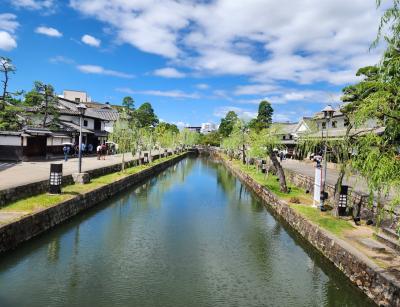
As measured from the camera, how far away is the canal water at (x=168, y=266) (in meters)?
10.4

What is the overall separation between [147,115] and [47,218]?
314 ft

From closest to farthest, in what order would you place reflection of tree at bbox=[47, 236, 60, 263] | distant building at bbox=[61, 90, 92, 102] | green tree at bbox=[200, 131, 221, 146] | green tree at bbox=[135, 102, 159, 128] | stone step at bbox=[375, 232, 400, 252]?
stone step at bbox=[375, 232, 400, 252]
reflection of tree at bbox=[47, 236, 60, 263]
distant building at bbox=[61, 90, 92, 102]
green tree at bbox=[135, 102, 159, 128]
green tree at bbox=[200, 131, 221, 146]

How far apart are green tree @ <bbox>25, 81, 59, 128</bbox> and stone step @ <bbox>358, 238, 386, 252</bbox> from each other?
122ft

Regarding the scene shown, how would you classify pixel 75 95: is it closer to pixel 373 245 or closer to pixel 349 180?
pixel 349 180

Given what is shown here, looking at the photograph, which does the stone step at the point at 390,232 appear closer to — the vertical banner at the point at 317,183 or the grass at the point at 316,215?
the grass at the point at 316,215

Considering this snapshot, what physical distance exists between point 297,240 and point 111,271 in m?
9.07

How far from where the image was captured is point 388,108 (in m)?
8.07

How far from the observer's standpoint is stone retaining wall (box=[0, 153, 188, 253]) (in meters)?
12.3

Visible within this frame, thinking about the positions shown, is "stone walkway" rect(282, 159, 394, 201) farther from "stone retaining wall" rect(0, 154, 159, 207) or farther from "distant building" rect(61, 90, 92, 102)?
"distant building" rect(61, 90, 92, 102)

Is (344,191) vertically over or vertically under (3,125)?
under

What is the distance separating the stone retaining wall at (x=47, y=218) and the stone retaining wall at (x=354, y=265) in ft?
36.4

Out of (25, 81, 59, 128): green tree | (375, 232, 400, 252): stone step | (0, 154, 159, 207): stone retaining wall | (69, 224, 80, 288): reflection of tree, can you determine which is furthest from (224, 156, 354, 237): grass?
(25, 81, 59, 128): green tree

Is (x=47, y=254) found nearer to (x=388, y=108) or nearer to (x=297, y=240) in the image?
(x=297, y=240)

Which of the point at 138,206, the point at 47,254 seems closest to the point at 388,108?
the point at 47,254
